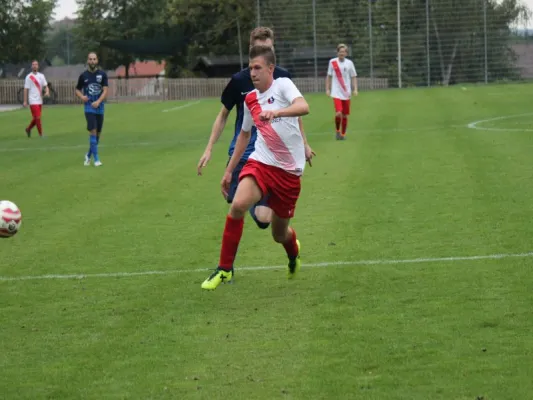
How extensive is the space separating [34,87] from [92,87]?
9.54m

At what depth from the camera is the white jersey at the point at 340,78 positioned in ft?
75.4

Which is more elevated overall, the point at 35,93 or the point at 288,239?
the point at 35,93

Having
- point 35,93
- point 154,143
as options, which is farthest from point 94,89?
point 35,93

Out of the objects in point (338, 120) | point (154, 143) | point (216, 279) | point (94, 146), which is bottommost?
point (154, 143)

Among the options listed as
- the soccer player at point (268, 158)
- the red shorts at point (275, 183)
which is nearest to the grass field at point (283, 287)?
the soccer player at point (268, 158)

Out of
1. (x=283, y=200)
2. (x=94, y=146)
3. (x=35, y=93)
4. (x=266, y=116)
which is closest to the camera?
(x=266, y=116)

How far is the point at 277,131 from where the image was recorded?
8.23 m

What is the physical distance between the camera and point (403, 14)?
50.1 m

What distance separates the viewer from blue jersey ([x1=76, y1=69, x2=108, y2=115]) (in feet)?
62.3

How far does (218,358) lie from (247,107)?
261 cm

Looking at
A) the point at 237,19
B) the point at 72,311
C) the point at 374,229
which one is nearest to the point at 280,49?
the point at 237,19

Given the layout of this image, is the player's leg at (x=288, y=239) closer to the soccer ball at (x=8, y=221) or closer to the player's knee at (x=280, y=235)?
the player's knee at (x=280, y=235)

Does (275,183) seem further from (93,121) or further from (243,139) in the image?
(93,121)

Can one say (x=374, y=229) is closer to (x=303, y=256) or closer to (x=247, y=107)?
(x=303, y=256)
